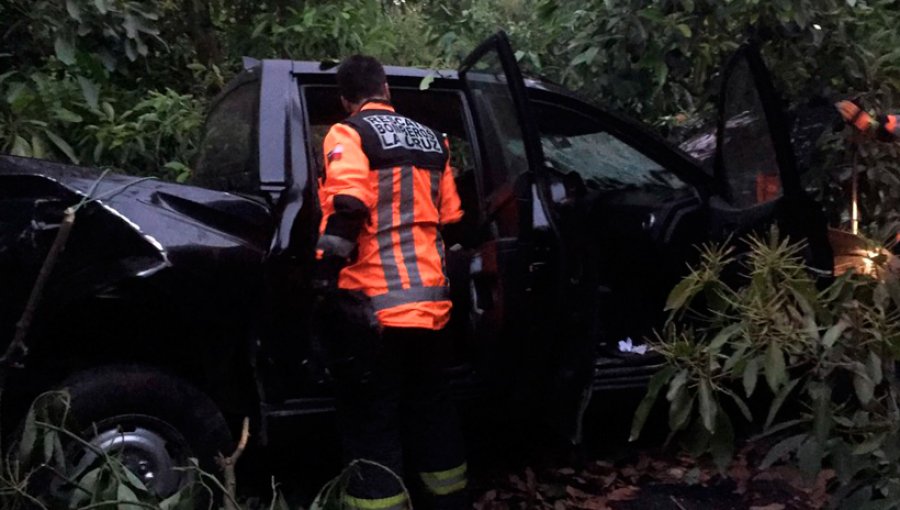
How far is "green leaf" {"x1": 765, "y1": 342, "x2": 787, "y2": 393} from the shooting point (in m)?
2.24

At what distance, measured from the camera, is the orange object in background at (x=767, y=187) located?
401 cm

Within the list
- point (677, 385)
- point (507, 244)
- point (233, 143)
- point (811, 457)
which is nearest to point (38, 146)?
point (233, 143)

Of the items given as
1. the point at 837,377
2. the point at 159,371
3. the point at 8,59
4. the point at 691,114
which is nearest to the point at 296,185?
the point at 159,371

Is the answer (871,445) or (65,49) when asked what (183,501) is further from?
(65,49)

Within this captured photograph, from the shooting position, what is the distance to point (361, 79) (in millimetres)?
3447

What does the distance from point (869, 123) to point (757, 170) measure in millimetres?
760

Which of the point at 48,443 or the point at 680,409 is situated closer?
the point at 680,409

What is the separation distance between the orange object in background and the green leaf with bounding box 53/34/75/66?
315 centimetres

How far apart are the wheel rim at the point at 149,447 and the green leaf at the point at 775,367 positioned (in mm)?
1846

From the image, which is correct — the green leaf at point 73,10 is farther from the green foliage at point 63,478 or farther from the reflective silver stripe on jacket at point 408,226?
the green foliage at point 63,478

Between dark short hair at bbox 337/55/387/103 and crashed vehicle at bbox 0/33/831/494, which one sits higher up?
dark short hair at bbox 337/55/387/103

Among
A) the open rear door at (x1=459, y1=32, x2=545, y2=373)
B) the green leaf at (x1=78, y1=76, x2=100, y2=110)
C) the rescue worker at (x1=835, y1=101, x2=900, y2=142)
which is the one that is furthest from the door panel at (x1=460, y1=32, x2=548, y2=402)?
the green leaf at (x1=78, y1=76, x2=100, y2=110)

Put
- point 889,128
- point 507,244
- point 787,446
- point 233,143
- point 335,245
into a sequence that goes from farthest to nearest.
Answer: point 889,128
point 233,143
point 507,244
point 335,245
point 787,446

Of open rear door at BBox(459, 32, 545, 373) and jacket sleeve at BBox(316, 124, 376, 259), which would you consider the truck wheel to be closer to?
jacket sleeve at BBox(316, 124, 376, 259)
